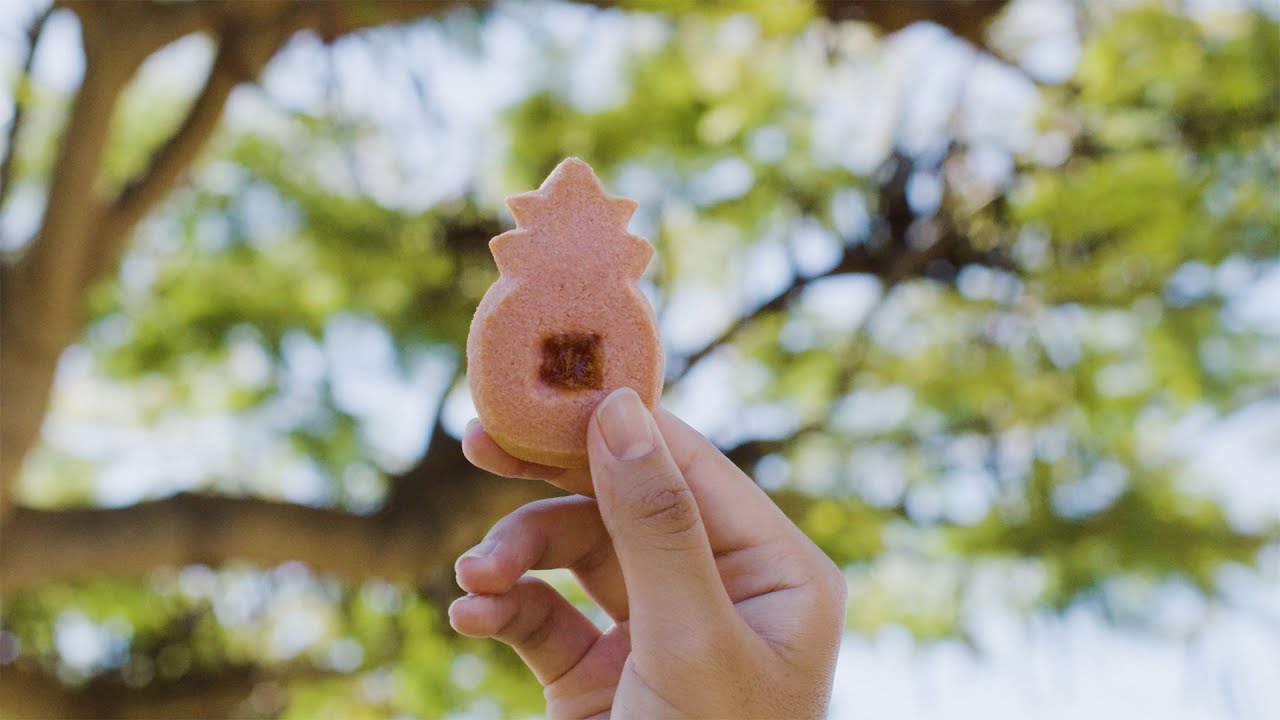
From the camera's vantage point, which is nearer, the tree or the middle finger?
the middle finger

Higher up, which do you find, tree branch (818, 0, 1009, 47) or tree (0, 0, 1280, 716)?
tree branch (818, 0, 1009, 47)

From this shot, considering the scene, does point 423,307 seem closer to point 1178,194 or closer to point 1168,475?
point 1178,194

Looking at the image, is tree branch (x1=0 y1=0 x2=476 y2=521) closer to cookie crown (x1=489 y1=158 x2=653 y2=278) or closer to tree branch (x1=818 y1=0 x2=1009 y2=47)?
tree branch (x1=818 y1=0 x2=1009 y2=47)

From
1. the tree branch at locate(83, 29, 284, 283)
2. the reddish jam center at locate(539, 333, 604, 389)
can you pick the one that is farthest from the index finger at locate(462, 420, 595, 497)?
the tree branch at locate(83, 29, 284, 283)

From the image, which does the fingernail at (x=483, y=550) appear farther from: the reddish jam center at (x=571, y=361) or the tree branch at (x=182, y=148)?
the tree branch at (x=182, y=148)

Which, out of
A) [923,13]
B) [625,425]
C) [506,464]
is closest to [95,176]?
[506,464]

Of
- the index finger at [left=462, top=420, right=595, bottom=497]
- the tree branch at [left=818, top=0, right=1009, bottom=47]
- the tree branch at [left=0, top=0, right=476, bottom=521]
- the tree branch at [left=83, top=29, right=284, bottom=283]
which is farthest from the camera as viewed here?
the tree branch at [left=818, top=0, right=1009, bottom=47]

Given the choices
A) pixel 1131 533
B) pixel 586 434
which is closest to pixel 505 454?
pixel 586 434
